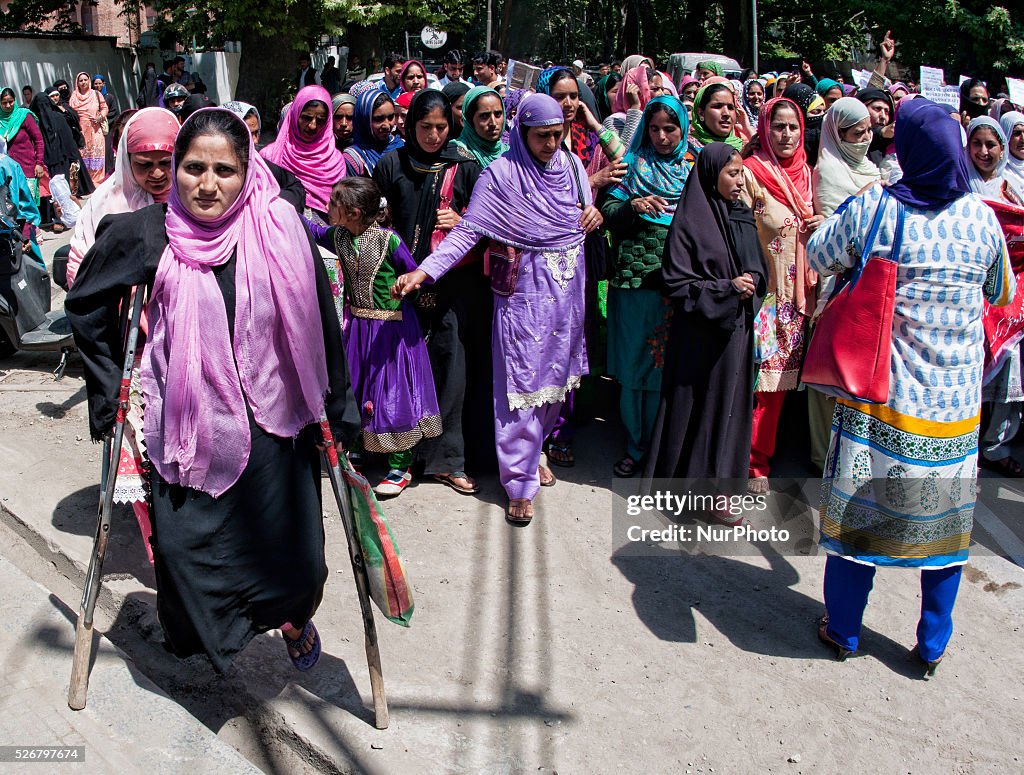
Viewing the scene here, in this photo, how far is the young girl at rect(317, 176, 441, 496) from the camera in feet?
13.7

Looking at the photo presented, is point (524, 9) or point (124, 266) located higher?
point (524, 9)

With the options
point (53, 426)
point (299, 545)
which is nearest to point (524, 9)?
point (53, 426)

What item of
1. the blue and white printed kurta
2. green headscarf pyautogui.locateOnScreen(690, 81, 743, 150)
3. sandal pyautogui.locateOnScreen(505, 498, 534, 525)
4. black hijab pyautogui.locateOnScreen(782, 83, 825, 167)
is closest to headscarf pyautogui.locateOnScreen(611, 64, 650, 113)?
black hijab pyautogui.locateOnScreen(782, 83, 825, 167)

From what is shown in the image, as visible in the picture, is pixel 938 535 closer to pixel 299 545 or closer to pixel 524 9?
pixel 299 545

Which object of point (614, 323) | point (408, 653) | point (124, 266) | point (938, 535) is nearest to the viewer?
point (124, 266)

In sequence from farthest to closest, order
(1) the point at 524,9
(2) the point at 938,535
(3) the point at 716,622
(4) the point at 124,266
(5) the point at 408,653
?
(1) the point at 524,9
(3) the point at 716,622
(5) the point at 408,653
(2) the point at 938,535
(4) the point at 124,266

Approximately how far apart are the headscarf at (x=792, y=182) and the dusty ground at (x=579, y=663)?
1.33 metres

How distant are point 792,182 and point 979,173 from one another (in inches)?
43.6

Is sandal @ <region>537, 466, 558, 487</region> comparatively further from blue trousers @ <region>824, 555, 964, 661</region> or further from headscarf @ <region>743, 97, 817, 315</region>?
blue trousers @ <region>824, 555, 964, 661</region>

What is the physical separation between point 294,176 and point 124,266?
2066 millimetres

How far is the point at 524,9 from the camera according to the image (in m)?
35.8

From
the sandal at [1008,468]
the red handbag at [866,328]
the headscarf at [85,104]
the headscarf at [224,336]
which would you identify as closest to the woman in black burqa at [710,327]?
the red handbag at [866,328]

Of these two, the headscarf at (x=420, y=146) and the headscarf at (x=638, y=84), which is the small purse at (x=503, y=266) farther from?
the headscarf at (x=638, y=84)

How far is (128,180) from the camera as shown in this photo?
3.39m
